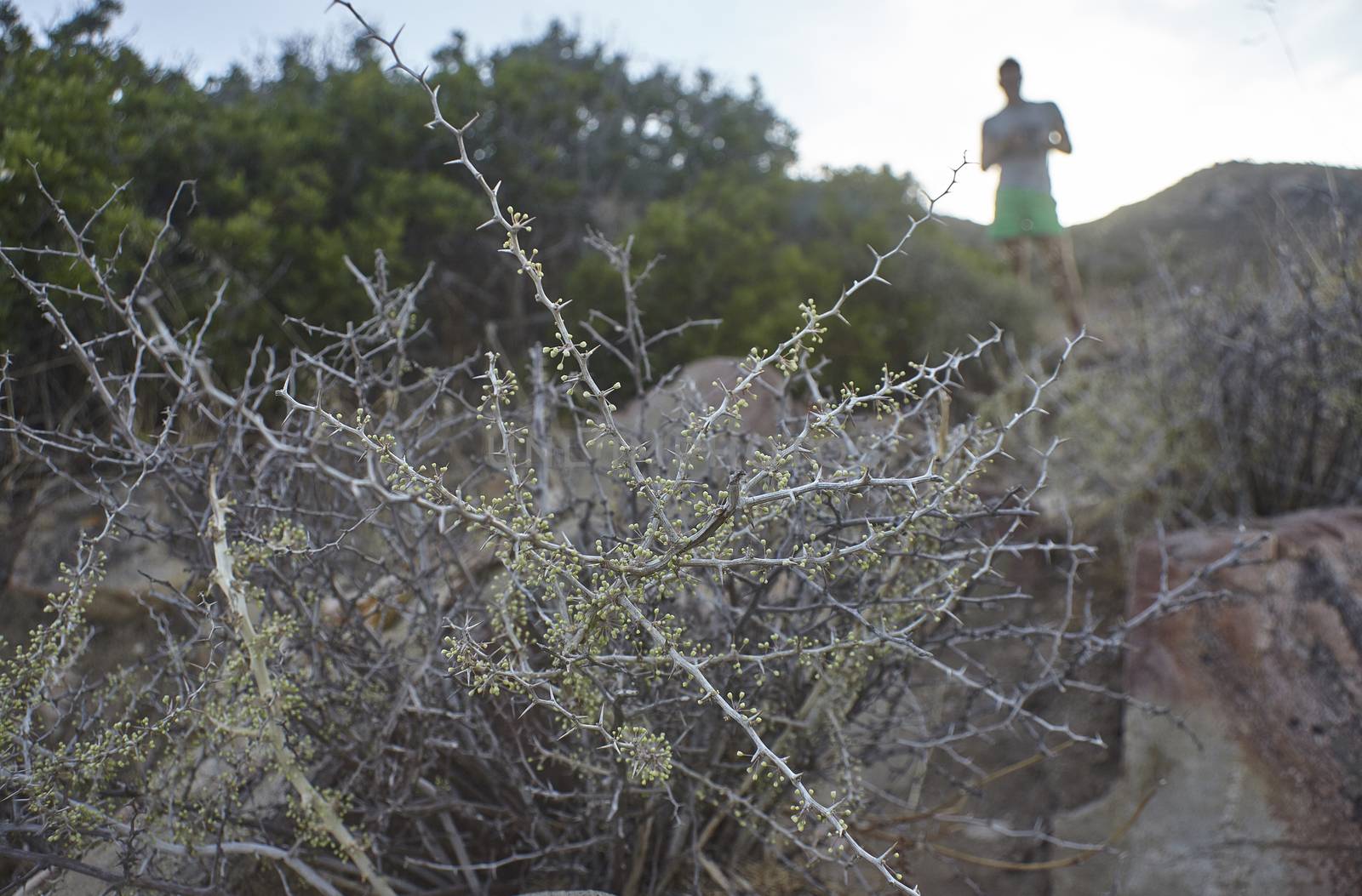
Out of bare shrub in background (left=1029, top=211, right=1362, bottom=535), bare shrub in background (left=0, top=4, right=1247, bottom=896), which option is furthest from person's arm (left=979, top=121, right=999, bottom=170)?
bare shrub in background (left=0, top=4, right=1247, bottom=896)

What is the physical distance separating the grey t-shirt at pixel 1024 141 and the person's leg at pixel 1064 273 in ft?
1.41

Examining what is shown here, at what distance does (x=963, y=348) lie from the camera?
7.45 m

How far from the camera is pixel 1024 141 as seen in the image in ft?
23.9

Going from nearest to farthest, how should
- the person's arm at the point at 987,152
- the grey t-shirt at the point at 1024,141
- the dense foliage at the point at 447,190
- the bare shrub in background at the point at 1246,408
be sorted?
the bare shrub in background at the point at 1246,408, the dense foliage at the point at 447,190, the grey t-shirt at the point at 1024,141, the person's arm at the point at 987,152

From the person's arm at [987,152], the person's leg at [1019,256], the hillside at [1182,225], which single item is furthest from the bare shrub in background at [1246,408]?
the hillside at [1182,225]

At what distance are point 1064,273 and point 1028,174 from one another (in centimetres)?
80

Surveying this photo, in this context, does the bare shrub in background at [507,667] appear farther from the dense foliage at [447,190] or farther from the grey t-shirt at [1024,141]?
the grey t-shirt at [1024,141]

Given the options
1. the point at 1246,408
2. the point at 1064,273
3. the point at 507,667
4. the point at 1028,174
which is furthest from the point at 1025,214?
the point at 507,667

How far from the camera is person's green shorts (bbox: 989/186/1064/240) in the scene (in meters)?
7.45

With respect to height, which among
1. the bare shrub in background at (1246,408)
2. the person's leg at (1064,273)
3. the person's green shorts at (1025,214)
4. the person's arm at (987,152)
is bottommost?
the bare shrub in background at (1246,408)

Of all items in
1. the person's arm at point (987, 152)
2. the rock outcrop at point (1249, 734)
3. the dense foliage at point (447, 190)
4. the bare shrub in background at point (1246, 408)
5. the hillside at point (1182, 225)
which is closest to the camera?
the rock outcrop at point (1249, 734)

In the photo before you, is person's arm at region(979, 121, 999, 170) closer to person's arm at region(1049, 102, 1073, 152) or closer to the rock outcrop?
person's arm at region(1049, 102, 1073, 152)

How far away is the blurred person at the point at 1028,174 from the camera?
7273mm

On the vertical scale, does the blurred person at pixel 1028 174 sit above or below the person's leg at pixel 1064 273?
above
